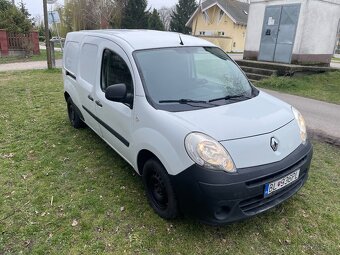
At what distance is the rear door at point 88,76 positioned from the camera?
4123mm

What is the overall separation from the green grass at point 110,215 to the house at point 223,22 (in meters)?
32.5

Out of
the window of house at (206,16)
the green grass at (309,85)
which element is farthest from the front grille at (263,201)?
the window of house at (206,16)

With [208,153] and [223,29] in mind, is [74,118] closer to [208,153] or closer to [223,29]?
[208,153]

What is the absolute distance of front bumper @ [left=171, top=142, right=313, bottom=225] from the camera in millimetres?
2418

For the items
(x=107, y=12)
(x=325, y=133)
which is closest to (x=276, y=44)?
(x=325, y=133)

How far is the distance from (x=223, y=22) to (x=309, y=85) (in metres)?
30.0

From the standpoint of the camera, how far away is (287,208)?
324 cm

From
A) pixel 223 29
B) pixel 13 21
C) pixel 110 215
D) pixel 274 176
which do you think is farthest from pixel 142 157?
pixel 223 29

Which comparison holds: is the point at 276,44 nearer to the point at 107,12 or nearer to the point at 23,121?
the point at 23,121

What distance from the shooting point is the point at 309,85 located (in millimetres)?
10547

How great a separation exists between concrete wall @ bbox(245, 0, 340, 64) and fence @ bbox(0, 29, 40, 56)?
49.2 feet

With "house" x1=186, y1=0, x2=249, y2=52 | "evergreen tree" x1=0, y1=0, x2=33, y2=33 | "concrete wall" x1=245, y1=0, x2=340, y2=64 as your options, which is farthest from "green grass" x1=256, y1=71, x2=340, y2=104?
"house" x1=186, y1=0, x2=249, y2=52

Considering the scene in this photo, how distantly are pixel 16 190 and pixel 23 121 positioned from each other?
293cm

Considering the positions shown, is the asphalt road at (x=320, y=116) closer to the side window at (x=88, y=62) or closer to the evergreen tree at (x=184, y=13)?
the side window at (x=88, y=62)
